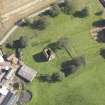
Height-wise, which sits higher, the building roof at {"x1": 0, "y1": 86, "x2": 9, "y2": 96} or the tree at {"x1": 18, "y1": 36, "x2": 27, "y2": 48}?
the tree at {"x1": 18, "y1": 36, "x2": 27, "y2": 48}

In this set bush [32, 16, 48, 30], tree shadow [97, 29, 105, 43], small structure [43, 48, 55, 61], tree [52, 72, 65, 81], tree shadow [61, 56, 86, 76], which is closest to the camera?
tree [52, 72, 65, 81]

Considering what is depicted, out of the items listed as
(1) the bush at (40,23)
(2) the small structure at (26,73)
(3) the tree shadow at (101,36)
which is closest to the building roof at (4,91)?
(2) the small structure at (26,73)

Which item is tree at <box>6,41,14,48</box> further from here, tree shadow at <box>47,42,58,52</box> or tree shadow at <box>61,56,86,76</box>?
tree shadow at <box>61,56,86,76</box>

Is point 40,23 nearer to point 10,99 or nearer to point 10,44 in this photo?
point 10,44

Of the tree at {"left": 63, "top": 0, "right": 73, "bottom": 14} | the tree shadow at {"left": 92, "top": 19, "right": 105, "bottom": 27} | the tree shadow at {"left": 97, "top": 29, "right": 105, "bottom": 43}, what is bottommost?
the tree shadow at {"left": 97, "top": 29, "right": 105, "bottom": 43}

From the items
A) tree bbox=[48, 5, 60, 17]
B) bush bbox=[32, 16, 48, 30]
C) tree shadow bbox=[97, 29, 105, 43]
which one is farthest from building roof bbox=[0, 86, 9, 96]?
tree shadow bbox=[97, 29, 105, 43]
